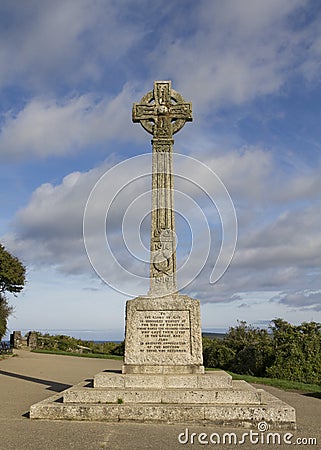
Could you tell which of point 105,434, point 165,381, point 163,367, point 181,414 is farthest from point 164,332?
point 105,434

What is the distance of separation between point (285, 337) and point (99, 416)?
9.89m

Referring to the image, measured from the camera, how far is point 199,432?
6152mm

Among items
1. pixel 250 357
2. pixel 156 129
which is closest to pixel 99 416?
pixel 156 129

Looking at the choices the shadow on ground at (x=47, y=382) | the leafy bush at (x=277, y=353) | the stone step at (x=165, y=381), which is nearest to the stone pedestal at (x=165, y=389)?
the stone step at (x=165, y=381)

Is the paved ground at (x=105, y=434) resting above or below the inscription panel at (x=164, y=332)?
below

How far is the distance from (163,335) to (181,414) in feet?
6.66

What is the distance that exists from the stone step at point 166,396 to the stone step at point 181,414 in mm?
282

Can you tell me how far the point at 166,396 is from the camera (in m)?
7.06

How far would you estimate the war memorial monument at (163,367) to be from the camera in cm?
662
